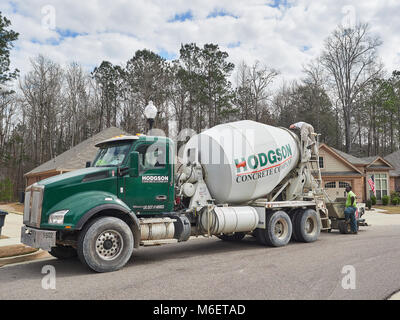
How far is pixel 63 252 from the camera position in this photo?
885cm

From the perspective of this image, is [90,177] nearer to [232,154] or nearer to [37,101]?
[232,154]

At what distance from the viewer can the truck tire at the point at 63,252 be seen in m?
8.80

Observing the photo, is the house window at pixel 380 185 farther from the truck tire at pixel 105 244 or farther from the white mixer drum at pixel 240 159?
the truck tire at pixel 105 244

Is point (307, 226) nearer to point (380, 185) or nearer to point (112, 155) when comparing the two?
point (112, 155)

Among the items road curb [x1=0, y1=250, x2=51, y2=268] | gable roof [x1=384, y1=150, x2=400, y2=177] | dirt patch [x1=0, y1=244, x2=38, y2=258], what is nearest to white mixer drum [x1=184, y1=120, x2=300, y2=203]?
road curb [x1=0, y1=250, x2=51, y2=268]

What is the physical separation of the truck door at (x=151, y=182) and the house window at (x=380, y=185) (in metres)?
32.2

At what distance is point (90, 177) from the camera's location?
25.8 feet

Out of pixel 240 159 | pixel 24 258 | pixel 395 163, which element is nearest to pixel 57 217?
pixel 24 258

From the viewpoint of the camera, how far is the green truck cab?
7.23 meters

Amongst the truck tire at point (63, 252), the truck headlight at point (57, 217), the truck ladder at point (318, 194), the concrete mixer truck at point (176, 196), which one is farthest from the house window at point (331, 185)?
the truck headlight at point (57, 217)

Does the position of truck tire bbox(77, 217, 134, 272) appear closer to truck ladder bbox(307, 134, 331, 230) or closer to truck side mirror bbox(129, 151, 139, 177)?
truck side mirror bbox(129, 151, 139, 177)

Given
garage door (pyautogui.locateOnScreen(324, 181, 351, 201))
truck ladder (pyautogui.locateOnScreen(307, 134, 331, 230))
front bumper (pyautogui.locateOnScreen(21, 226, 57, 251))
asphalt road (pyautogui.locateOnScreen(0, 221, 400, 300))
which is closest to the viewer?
asphalt road (pyautogui.locateOnScreen(0, 221, 400, 300))

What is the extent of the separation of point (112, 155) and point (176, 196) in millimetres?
2063
